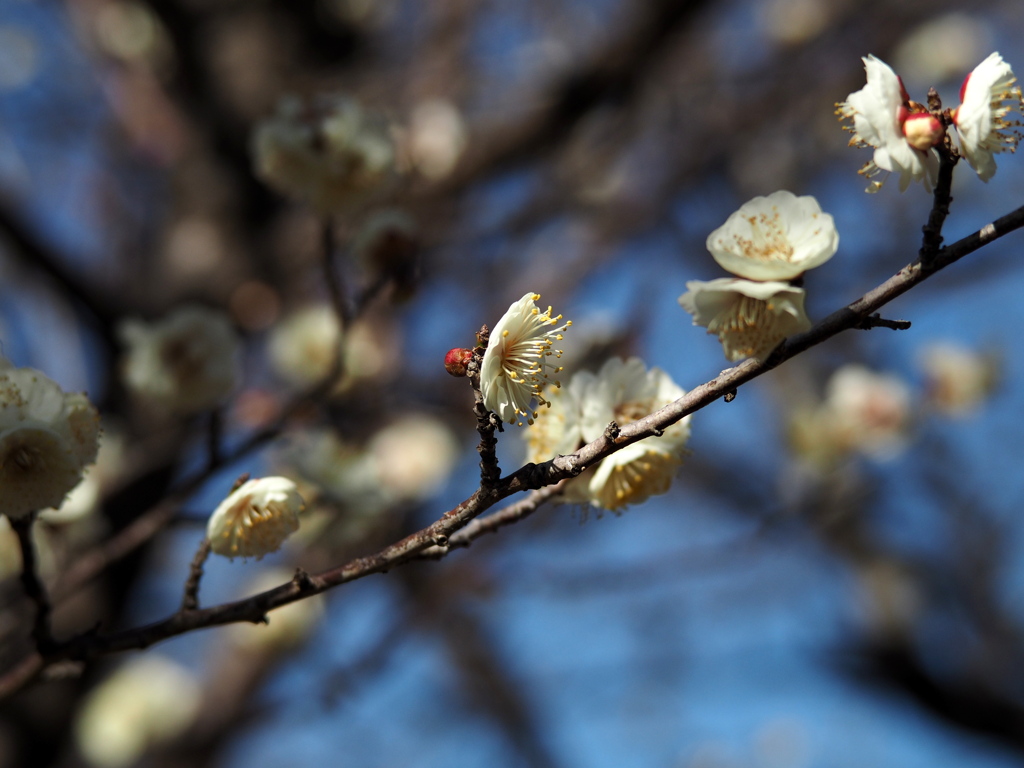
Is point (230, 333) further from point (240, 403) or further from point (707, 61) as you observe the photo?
point (707, 61)

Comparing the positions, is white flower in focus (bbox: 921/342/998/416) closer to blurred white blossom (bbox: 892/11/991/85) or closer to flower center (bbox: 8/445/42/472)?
blurred white blossom (bbox: 892/11/991/85)

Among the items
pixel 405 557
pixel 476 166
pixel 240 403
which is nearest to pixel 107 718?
pixel 240 403

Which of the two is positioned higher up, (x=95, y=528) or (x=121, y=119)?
(x=121, y=119)

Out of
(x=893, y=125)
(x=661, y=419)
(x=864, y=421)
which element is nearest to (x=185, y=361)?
(x=661, y=419)

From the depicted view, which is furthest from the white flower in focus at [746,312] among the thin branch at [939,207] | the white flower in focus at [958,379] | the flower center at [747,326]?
the white flower in focus at [958,379]

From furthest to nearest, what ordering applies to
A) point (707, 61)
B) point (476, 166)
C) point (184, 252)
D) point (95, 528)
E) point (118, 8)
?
point (707, 61), point (118, 8), point (184, 252), point (476, 166), point (95, 528)

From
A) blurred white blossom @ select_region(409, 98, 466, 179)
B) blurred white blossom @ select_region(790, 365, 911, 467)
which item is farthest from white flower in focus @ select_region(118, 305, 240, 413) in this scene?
blurred white blossom @ select_region(790, 365, 911, 467)
